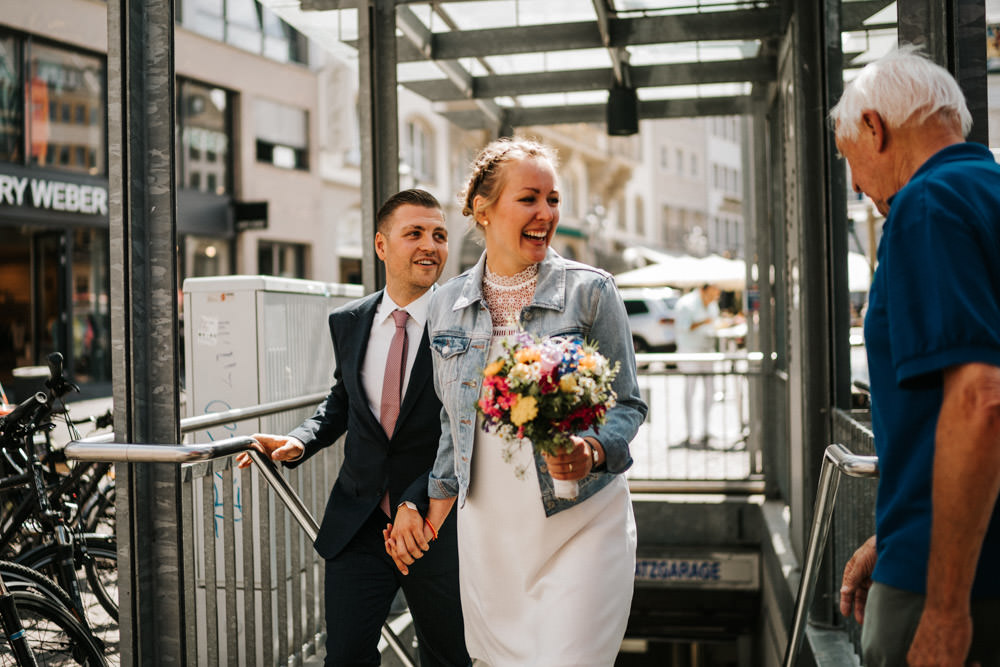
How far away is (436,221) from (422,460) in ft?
2.80

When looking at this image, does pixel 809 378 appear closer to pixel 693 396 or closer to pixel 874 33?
pixel 874 33

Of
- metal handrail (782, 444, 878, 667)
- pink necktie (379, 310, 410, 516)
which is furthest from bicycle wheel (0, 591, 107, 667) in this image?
metal handrail (782, 444, 878, 667)

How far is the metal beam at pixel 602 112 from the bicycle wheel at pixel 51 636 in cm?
650

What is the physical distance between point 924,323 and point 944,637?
1.70 feet

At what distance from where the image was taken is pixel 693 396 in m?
9.84

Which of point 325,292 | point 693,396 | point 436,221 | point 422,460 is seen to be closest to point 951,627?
point 422,460

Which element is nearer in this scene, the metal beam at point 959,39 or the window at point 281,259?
the metal beam at point 959,39

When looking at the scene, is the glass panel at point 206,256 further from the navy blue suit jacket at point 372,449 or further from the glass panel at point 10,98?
the navy blue suit jacket at point 372,449

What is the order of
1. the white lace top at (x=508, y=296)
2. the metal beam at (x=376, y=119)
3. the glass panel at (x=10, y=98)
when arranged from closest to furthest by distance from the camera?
the white lace top at (x=508, y=296) → the metal beam at (x=376, y=119) → the glass panel at (x=10, y=98)

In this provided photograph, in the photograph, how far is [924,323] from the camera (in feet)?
5.53

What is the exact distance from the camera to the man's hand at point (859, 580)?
2.13 meters

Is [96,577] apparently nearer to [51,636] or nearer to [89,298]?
[51,636]

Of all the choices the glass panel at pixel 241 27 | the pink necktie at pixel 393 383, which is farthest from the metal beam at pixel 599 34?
the glass panel at pixel 241 27

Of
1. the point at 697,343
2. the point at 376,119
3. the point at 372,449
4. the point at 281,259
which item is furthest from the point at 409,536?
the point at 281,259
